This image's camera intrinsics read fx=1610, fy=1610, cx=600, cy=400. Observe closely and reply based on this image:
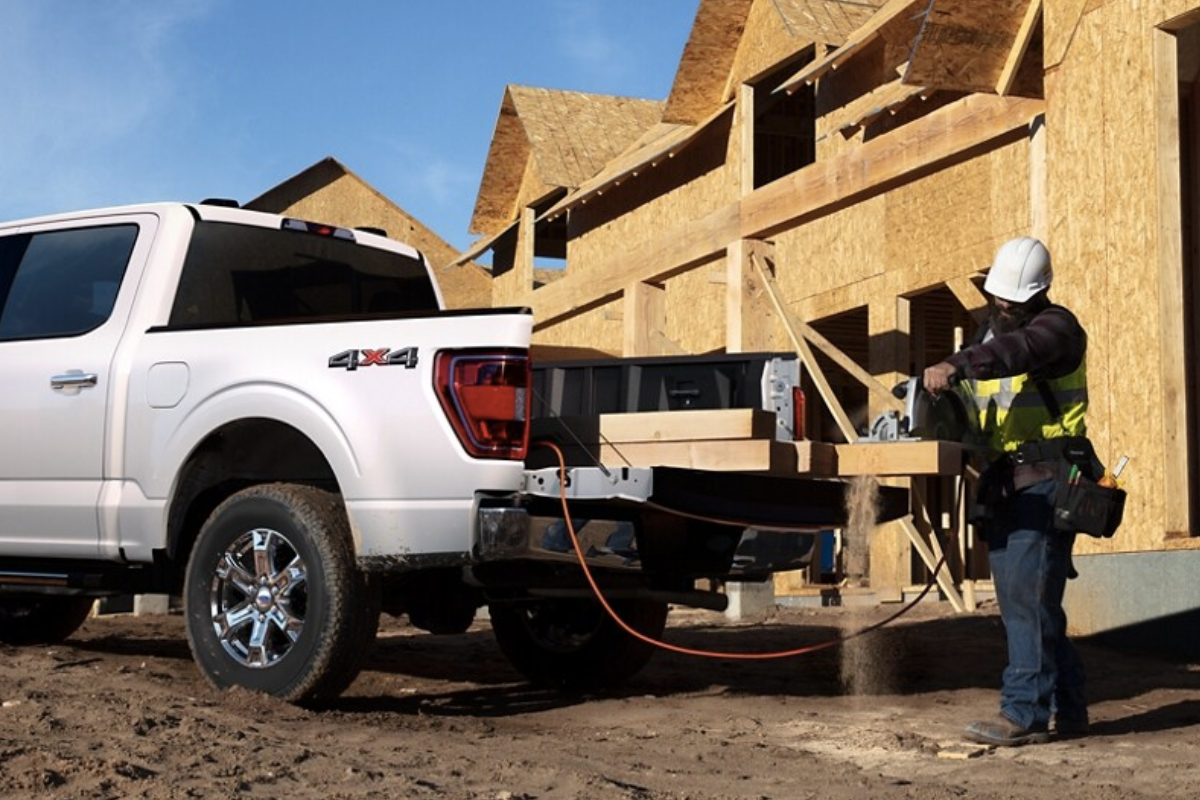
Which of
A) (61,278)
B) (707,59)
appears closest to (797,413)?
(61,278)

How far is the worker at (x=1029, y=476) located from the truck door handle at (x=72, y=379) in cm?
370

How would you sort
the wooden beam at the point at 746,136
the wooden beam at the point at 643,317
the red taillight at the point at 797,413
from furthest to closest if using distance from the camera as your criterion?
the wooden beam at the point at 643,317
the wooden beam at the point at 746,136
the red taillight at the point at 797,413

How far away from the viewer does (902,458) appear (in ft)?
21.4

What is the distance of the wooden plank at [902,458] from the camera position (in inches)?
255

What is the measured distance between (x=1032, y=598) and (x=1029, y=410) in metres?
0.78

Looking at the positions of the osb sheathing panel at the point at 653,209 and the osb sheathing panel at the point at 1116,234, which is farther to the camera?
the osb sheathing panel at the point at 653,209

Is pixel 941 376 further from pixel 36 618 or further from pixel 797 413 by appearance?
pixel 36 618

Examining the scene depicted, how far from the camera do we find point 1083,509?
634 centimetres

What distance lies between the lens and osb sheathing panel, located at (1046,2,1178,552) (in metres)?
10.4

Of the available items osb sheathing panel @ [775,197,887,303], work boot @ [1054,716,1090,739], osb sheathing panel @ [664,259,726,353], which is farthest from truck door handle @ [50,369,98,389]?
osb sheathing panel @ [664,259,726,353]

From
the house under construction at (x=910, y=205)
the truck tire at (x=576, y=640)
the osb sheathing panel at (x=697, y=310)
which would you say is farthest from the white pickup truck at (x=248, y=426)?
the osb sheathing panel at (x=697, y=310)

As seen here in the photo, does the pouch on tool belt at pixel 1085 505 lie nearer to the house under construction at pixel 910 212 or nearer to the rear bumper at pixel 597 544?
the house under construction at pixel 910 212

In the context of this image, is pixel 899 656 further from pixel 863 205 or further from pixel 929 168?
pixel 863 205

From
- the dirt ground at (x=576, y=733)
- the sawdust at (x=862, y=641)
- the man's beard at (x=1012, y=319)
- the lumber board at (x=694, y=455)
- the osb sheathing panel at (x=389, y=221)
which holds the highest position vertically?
the osb sheathing panel at (x=389, y=221)
